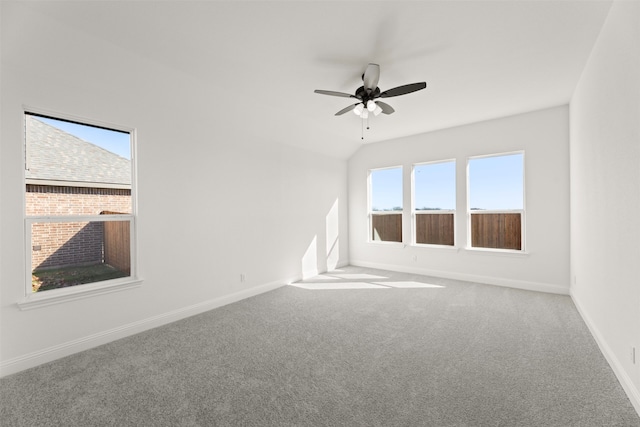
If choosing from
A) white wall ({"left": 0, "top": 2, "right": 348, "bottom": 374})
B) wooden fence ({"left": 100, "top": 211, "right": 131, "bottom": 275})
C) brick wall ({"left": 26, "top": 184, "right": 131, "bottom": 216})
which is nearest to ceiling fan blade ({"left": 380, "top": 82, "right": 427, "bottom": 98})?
white wall ({"left": 0, "top": 2, "right": 348, "bottom": 374})

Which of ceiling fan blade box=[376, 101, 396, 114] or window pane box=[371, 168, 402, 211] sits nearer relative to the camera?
ceiling fan blade box=[376, 101, 396, 114]

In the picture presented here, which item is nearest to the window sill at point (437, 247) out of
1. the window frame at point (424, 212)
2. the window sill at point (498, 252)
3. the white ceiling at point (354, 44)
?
the window frame at point (424, 212)

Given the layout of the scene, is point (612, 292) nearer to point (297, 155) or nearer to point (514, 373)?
point (514, 373)

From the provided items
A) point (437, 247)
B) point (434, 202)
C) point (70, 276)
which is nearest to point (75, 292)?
point (70, 276)

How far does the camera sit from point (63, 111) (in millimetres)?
2424

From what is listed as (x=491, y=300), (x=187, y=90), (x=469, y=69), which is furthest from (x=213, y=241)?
(x=491, y=300)

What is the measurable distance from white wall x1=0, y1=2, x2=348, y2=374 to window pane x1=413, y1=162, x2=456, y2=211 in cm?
223

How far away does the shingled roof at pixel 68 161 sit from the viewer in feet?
7.66

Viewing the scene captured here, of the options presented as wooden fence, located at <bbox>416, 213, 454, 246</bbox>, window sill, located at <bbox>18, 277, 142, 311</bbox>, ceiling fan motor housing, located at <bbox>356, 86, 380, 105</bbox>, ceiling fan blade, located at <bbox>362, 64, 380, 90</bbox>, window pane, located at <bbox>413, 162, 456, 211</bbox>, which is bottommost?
window sill, located at <bbox>18, 277, 142, 311</bbox>

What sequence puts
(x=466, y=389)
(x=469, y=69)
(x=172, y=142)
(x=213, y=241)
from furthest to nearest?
1. (x=213, y=241)
2. (x=172, y=142)
3. (x=469, y=69)
4. (x=466, y=389)

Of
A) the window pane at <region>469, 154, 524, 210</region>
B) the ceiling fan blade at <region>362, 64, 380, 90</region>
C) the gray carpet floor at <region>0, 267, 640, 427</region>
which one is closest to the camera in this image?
the gray carpet floor at <region>0, 267, 640, 427</region>

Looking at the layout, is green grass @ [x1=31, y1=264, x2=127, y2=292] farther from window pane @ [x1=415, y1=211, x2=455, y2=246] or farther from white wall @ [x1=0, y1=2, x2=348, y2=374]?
window pane @ [x1=415, y1=211, x2=455, y2=246]

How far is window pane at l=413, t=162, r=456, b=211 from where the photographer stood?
5.17 m

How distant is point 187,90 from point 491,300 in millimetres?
4726
